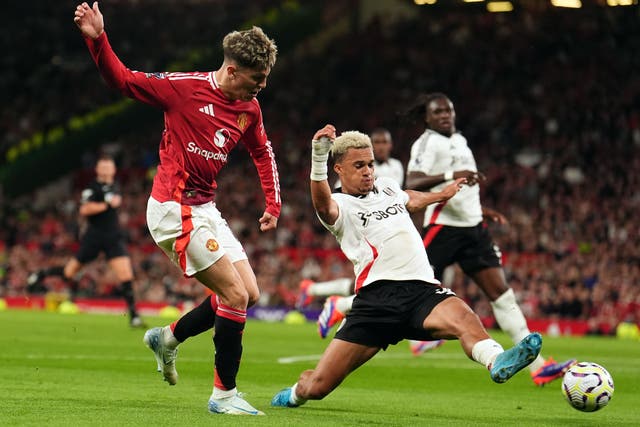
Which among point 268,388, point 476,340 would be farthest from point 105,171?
point 476,340

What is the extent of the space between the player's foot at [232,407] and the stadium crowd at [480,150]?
13269 millimetres

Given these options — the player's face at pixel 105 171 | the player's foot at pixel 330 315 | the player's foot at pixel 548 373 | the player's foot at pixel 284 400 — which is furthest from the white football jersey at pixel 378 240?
the player's face at pixel 105 171

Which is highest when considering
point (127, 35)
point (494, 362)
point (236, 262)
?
point (127, 35)

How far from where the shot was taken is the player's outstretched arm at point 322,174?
6.87m

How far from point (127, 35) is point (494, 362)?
3566cm

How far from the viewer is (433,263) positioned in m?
11.0

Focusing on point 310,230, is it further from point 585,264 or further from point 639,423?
point 639,423

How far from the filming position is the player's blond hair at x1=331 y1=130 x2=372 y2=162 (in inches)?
291

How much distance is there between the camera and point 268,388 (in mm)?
9141

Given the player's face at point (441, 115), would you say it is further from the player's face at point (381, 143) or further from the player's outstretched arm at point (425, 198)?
the player's outstretched arm at point (425, 198)

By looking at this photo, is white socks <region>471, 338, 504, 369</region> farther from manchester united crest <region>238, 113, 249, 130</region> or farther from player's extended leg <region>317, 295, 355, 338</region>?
player's extended leg <region>317, 295, 355, 338</region>

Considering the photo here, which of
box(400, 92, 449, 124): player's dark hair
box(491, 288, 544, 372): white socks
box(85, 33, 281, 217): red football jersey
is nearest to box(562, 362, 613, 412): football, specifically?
box(85, 33, 281, 217): red football jersey

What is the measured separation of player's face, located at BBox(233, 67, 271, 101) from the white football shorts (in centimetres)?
82

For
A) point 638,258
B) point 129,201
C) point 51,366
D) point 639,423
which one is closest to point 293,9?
point 129,201
